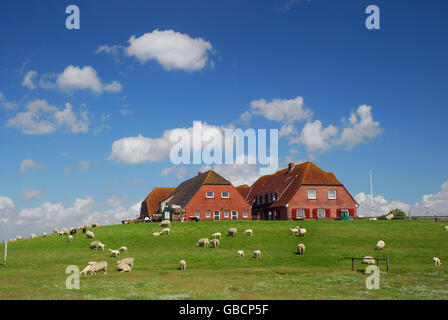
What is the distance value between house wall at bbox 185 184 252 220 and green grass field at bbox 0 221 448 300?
15.4 meters

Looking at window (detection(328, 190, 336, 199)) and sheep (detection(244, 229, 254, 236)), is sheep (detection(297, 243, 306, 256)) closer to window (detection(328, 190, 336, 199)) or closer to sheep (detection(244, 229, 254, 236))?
sheep (detection(244, 229, 254, 236))

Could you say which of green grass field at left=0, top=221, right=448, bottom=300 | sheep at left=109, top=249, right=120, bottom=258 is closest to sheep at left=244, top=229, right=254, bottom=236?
green grass field at left=0, top=221, right=448, bottom=300

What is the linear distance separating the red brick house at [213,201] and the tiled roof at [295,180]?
26.1 ft

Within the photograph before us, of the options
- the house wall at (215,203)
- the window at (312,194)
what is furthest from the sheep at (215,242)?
the window at (312,194)

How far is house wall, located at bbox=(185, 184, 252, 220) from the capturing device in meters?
78.8

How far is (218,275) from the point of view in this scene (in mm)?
32531

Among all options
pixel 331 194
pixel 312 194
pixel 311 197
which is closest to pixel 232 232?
pixel 311 197

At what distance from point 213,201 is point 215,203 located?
1.79 feet

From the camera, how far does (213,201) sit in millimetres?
80188

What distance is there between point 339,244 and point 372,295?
82.6ft

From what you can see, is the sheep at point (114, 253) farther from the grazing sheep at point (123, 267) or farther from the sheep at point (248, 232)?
the sheep at point (248, 232)

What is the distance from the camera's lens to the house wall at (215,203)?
7875cm

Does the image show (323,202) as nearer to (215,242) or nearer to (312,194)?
(312,194)
